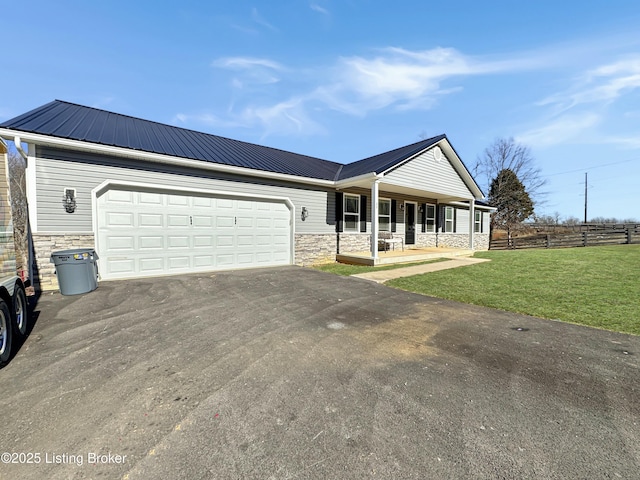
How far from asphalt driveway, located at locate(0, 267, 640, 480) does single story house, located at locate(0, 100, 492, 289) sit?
3.57 metres

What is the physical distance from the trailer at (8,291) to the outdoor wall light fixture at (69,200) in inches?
112

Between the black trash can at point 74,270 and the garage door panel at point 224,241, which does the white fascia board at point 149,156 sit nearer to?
the garage door panel at point 224,241

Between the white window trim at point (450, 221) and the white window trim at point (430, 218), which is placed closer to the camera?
the white window trim at point (430, 218)

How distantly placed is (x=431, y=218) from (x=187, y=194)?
1333 centimetres

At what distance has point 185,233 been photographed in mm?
8578

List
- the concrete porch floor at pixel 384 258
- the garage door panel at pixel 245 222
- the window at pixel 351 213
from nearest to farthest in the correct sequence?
the garage door panel at pixel 245 222 < the concrete porch floor at pixel 384 258 < the window at pixel 351 213

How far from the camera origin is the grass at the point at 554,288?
486 cm

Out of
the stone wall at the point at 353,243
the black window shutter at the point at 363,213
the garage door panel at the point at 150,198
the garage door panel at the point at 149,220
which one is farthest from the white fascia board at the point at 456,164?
the garage door panel at the point at 149,220

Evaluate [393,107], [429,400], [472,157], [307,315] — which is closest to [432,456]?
[429,400]

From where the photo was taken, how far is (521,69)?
982 cm

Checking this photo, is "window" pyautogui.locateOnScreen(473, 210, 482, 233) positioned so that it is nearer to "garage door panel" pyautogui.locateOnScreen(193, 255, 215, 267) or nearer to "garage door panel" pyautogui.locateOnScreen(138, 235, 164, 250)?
"garage door panel" pyautogui.locateOnScreen(193, 255, 215, 267)

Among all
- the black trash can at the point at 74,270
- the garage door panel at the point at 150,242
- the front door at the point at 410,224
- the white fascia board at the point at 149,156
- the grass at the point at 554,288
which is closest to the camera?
the grass at the point at 554,288

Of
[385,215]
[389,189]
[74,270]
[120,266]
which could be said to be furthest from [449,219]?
[74,270]

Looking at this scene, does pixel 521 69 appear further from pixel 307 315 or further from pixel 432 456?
pixel 432 456
